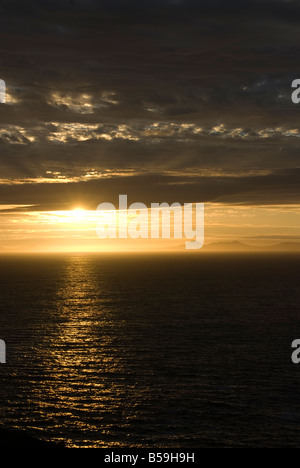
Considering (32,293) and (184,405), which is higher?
(32,293)

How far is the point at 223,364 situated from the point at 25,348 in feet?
107

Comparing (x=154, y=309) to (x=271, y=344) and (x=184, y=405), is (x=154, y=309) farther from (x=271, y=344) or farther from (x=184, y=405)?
(x=184, y=405)

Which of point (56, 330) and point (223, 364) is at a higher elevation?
point (56, 330)

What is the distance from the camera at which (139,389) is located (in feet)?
186

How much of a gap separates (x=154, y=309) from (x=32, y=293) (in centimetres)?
6019

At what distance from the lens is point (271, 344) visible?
7775 centimetres

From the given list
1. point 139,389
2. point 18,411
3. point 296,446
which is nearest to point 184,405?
point 139,389

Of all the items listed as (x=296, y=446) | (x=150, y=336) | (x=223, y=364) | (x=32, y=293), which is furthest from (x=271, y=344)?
(x=32, y=293)
